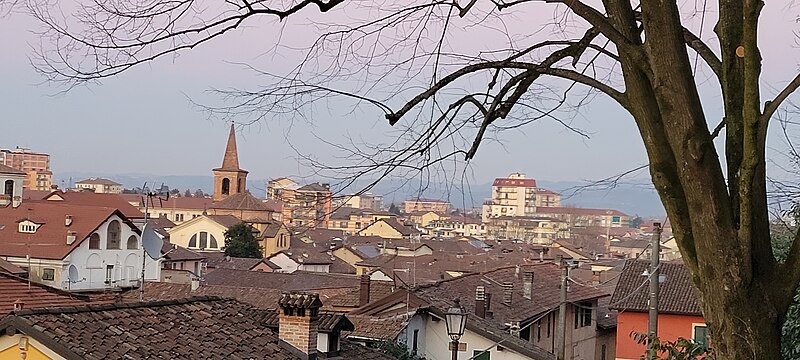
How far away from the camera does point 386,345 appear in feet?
65.0

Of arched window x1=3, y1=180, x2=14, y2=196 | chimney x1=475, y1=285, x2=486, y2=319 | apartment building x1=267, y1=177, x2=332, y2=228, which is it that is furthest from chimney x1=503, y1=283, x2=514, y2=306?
arched window x1=3, y1=180, x2=14, y2=196

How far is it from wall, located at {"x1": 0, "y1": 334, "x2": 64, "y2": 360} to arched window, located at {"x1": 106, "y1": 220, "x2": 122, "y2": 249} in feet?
131

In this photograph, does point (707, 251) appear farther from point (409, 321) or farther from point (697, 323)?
point (697, 323)

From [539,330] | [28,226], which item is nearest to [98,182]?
[28,226]

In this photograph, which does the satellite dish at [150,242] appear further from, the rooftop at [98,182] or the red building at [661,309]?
the rooftop at [98,182]

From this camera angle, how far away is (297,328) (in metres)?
13.1

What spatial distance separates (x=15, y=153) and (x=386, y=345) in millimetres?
81128

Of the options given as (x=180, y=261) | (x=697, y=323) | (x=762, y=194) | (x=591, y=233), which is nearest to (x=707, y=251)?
(x=762, y=194)

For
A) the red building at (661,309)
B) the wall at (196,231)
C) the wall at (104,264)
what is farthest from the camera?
the wall at (196,231)

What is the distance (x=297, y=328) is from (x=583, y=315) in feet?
80.7

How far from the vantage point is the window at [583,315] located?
35125 millimetres

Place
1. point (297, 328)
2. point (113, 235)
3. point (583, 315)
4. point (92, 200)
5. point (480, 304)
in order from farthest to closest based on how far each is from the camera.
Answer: point (92, 200) → point (113, 235) → point (583, 315) → point (480, 304) → point (297, 328)

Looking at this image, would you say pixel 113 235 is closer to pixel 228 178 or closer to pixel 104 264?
pixel 104 264

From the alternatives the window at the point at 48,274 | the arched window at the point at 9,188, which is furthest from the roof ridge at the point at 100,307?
the arched window at the point at 9,188
